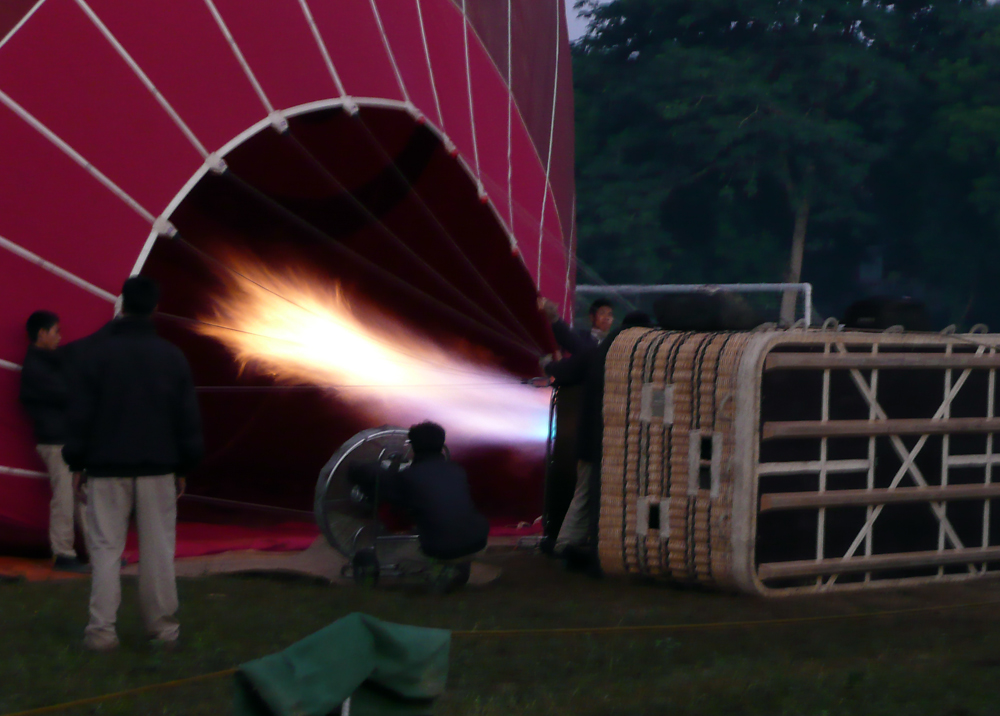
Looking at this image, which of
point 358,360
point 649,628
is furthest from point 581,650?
point 358,360

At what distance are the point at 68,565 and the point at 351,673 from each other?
165 inches

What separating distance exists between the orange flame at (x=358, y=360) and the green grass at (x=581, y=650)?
98.0 inches

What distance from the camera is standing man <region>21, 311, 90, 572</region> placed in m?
6.32

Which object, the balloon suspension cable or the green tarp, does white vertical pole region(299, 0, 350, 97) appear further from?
the green tarp

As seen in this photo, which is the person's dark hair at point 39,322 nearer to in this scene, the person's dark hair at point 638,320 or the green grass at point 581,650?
the green grass at point 581,650

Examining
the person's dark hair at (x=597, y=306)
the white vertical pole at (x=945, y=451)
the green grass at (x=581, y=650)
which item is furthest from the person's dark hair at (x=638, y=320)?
the white vertical pole at (x=945, y=451)

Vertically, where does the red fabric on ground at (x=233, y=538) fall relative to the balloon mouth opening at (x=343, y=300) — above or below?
below

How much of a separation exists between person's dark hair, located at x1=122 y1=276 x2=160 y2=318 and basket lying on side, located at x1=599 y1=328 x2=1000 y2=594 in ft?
8.79

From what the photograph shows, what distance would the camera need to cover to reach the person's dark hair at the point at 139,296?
485cm

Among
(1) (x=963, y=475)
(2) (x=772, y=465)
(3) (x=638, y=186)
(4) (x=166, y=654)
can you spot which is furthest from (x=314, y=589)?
(3) (x=638, y=186)

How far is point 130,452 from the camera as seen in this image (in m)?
4.73

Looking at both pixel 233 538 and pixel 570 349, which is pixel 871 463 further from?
pixel 233 538

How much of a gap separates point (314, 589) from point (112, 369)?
74.3 inches

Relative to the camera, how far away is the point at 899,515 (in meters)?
6.61
